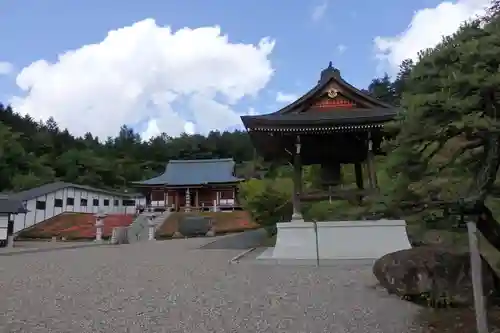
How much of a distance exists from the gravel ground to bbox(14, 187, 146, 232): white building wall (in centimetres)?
2442

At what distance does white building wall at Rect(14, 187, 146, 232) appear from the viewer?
113 feet

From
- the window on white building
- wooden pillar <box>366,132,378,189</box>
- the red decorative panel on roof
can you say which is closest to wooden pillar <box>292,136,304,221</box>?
the red decorative panel on roof

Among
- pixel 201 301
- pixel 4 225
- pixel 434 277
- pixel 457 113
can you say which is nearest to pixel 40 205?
pixel 4 225

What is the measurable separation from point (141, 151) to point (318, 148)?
66.0 metres

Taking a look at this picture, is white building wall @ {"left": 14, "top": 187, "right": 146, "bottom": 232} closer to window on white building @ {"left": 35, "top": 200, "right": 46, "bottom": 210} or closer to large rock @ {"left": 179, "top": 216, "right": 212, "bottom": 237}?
window on white building @ {"left": 35, "top": 200, "right": 46, "bottom": 210}

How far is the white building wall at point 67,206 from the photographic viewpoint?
34562mm

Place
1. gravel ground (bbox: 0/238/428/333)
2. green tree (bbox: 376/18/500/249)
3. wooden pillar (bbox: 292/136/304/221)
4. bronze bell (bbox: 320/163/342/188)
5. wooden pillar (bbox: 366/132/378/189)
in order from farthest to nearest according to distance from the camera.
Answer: bronze bell (bbox: 320/163/342/188) < wooden pillar (bbox: 292/136/304/221) < wooden pillar (bbox: 366/132/378/189) < gravel ground (bbox: 0/238/428/333) < green tree (bbox: 376/18/500/249)

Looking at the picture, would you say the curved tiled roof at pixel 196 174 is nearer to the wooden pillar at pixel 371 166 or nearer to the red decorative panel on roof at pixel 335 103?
the red decorative panel on roof at pixel 335 103

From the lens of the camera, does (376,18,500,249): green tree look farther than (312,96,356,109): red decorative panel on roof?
No

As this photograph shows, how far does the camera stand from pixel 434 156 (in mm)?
5516

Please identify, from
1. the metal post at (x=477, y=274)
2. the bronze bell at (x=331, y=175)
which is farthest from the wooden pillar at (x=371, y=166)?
the metal post at (x=477, y=274)

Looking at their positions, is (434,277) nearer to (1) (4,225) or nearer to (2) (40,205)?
(1) (4,225)

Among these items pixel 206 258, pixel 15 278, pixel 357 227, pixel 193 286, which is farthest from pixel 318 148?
pixel 15 278

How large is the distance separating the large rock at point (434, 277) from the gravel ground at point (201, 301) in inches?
14.7
